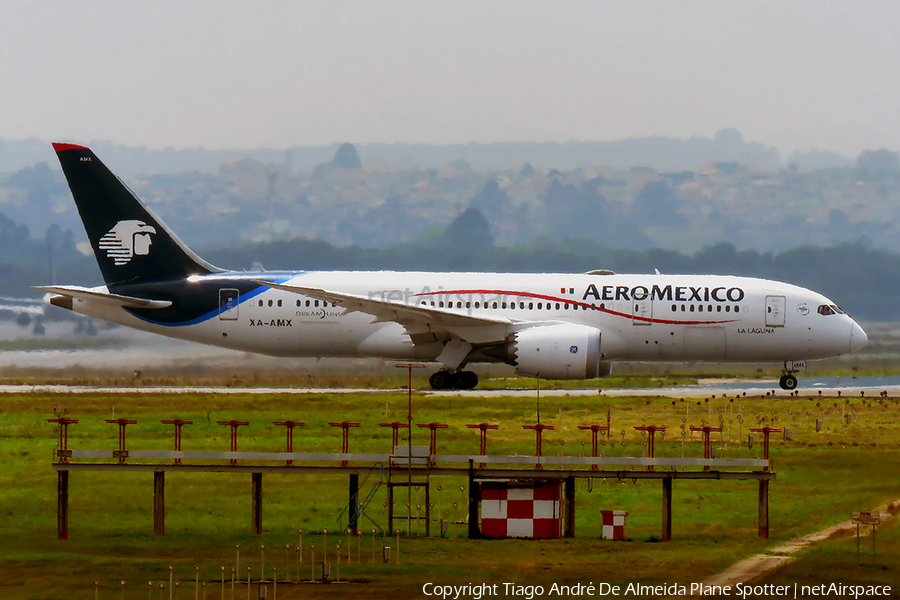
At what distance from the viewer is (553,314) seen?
4200cm

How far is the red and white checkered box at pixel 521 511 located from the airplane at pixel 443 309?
1677cm

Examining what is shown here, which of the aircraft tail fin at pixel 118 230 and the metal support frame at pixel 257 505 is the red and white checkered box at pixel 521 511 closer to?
the metal support frame at pixel 257 505

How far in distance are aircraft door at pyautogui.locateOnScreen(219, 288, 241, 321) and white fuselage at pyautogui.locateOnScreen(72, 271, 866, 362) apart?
3 cm

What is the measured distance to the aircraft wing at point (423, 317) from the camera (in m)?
39.2

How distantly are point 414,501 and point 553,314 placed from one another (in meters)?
16.1

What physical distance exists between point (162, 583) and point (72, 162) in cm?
2846

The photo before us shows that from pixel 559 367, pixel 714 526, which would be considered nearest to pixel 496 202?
pixel 559 367

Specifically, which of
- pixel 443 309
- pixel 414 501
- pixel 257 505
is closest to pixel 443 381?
pixel 443 309

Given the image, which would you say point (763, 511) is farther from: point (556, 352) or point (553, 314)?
point (553, 314)

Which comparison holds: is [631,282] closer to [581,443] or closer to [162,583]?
[581,443]

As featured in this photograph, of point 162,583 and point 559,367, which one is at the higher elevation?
point 559,367

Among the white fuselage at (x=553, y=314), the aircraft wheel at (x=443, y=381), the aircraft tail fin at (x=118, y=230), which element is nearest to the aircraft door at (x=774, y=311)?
the white fuselage at (x=553, y=314)

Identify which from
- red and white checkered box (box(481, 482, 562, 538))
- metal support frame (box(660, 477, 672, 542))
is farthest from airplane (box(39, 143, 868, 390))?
metal support frame (box(660, 477, 672, 542))

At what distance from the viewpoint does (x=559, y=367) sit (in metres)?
39.4
